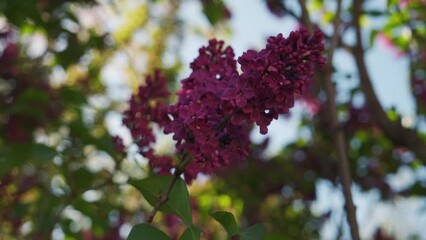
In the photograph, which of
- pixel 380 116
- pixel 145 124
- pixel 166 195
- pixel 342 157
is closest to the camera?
pixel 166 195

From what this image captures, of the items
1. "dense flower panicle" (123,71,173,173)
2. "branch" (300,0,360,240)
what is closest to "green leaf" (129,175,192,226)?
"dense flower panicle" (123,71,173,173)

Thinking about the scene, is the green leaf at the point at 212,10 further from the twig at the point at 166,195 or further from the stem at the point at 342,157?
the twig at the point at 166,195

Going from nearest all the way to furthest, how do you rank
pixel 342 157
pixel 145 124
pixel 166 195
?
pixel 166 195
pixel 145 124
pixel 342 157

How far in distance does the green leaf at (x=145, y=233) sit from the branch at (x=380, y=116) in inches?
60.6

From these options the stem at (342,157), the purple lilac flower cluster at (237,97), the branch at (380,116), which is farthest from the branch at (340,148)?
the branch at (380,116)

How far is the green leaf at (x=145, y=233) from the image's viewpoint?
1075mm

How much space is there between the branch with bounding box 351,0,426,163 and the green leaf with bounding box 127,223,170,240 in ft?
5.05

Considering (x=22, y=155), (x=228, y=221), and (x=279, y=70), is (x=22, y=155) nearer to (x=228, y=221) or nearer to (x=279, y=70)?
(x=228, y=221)

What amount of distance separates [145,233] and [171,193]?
14cm

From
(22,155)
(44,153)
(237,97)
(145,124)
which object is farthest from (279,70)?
(22,155)

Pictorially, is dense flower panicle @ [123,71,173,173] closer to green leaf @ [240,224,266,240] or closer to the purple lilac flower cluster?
the purple lilac flower cluster

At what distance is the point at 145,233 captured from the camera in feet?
3.57

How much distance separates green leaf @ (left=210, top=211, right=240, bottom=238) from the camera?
113 centimetres

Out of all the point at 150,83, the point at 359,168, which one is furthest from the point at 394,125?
the point at 150,83
